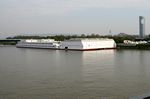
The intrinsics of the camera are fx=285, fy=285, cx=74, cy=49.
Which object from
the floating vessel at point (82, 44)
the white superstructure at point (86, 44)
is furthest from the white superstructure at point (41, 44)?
the white superstructure at point (86, 44)

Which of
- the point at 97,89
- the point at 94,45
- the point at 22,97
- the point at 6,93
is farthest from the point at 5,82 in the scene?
the point at 94,45

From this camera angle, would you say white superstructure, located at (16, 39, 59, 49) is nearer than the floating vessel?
No

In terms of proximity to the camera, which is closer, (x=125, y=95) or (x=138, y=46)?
(x=125, y=95)

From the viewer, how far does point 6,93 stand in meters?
4.29

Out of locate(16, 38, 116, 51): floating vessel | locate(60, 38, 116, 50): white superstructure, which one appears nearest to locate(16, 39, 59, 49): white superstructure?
locate(16, 38, 116, 51): floating vessel

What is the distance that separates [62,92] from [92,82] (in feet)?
3.09

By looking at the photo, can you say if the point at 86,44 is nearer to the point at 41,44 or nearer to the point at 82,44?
the point at 82,44

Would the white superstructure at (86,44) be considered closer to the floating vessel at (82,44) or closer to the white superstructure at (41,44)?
the floating vessel at (82,44)

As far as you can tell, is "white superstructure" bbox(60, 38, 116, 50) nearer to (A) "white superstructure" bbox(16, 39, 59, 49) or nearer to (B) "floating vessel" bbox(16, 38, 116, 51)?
(B) "floating vessel" bbox(16, 38, 116, 51)

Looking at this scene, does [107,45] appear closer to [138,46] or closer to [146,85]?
[138,46]

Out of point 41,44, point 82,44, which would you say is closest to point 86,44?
point 82,44

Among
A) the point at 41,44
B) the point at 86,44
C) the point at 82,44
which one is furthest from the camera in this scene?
the point at 41,44

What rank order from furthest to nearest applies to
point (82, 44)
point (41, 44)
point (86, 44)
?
point (41, 44), point (86, 44), point (82, 44)

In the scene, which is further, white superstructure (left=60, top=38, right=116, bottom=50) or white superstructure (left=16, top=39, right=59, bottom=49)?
white superstructure (left=16, top=39, right=59, bottom=49)
